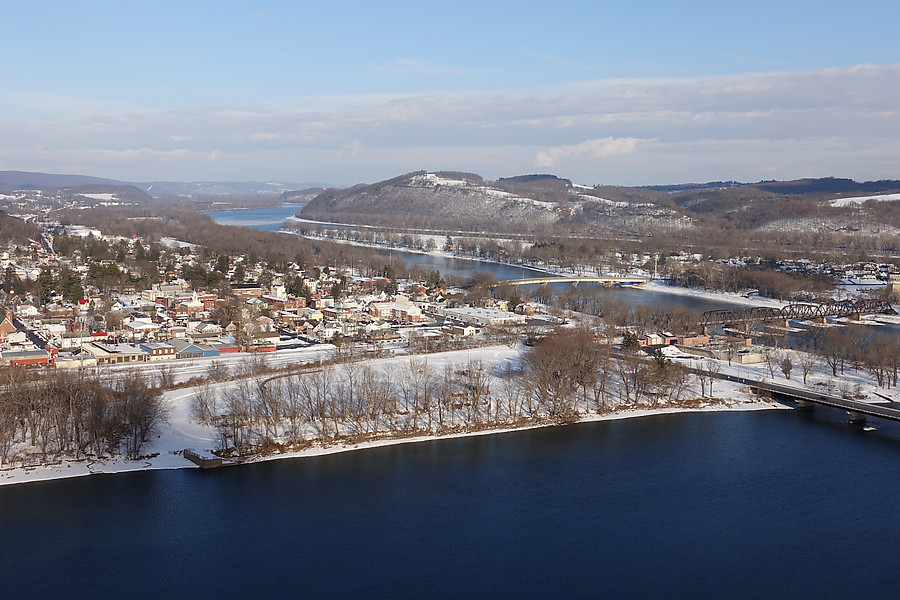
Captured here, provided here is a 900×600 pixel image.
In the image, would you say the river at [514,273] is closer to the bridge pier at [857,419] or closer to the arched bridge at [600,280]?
the arched bridge at [600,280]

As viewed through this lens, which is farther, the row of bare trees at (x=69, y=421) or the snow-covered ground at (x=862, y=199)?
the snow-covered ground at (x=862, y=199)

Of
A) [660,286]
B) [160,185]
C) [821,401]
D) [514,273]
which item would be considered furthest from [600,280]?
[160,185]

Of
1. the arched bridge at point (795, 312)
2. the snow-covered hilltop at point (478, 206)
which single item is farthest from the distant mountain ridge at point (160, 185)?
the arched bridge at point (795, 312)

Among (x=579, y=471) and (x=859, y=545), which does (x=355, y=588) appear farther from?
(x=859, y=545)

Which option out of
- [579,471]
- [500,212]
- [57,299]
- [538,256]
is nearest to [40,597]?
[579,471]

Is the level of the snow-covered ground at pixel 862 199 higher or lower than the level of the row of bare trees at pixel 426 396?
higher

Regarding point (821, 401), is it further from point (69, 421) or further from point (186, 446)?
point (69, 421)

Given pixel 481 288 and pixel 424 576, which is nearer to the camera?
pixel 424 576
